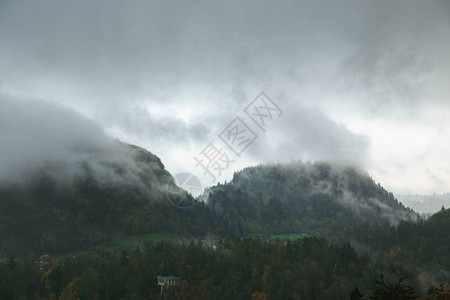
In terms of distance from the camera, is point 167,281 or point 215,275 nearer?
point 215,275

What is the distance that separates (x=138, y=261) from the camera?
188 metres

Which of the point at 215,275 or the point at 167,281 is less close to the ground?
the point at 215,275

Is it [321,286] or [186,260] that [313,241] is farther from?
[186,260]

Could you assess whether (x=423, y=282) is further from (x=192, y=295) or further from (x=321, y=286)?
(x=192, y=295)

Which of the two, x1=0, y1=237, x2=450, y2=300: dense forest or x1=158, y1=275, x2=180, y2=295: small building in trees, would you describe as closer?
x1=0, y1=237, x2=450, y2=300: dense forest

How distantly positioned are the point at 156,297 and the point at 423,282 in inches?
4820

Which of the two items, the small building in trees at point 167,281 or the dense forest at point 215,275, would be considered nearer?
the dense forest at point 215,275

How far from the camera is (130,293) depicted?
165m

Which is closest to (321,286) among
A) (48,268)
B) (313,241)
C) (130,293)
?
(313,241)

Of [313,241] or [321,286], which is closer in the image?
[321,286]

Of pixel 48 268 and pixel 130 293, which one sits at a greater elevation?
pixel 48 268

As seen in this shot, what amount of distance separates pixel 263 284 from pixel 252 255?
30.8 meters

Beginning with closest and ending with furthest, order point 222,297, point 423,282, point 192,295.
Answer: point 222,297, point 192,295, point 423,282

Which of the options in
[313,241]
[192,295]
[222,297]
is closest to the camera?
[222,297]
